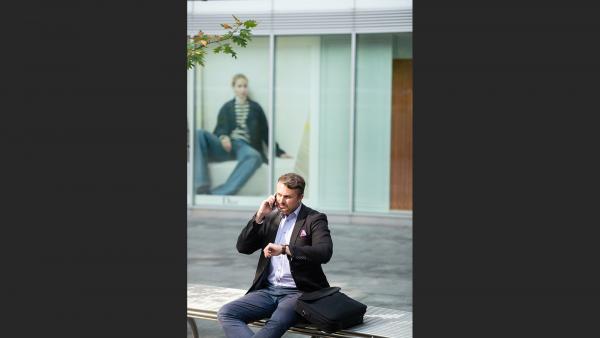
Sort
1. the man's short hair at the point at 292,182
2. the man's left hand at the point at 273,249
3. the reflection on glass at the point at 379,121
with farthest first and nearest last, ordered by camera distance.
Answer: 1. the reflection on glass at the point at 379,121
2. the man's short hair at the point at 292,182
3. the man's left hand at the point at 273,249

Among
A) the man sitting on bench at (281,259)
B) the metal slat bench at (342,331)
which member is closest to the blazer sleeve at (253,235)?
the man sitting on bench at (281,259)

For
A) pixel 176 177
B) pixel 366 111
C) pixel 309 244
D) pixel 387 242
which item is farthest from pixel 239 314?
pixel 366 111

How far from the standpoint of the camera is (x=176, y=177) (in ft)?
14.5

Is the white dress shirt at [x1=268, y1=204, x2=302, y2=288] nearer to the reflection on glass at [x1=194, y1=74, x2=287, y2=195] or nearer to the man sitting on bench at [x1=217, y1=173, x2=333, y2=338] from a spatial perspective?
the man sitting on bench at [x1=217, y1=173, x2=333, y2=338]

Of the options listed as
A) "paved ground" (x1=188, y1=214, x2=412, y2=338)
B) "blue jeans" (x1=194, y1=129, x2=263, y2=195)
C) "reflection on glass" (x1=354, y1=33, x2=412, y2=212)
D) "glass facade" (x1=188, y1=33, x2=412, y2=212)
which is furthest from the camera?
"blue jeans" (x1=194, y1=129, x2=263, y2=195)

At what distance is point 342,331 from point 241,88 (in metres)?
11.5

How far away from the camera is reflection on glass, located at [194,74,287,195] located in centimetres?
1727

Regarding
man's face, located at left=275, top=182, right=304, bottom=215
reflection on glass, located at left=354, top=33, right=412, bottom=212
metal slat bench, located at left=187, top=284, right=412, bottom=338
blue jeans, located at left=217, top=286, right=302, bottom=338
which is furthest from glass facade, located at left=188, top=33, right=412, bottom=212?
blue jeans, located at left=217, top=286, right=302, bottom=338

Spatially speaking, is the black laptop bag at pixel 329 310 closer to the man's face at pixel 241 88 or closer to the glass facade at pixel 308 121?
the glass facade at pixel 308 121

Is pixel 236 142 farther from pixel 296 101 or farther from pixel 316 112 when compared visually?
pixel 316 112

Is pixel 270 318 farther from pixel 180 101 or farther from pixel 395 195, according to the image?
pixel 395 195

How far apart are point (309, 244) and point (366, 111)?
10.3 metres

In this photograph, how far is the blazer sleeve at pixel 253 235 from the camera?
21.7 ft

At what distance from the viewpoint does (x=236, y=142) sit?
1745 centimetres
